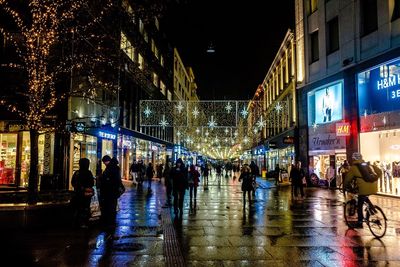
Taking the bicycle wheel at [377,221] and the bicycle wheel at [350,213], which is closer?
the bicycle wheel at [377,221]

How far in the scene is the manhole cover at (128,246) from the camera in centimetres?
843

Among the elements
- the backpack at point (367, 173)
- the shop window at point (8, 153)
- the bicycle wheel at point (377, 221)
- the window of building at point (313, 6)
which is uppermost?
the window of building at point (313, 6)

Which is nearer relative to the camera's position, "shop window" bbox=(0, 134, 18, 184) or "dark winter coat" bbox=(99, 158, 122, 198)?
"dark winter coat" bbox=(99, 158, 122, 198)

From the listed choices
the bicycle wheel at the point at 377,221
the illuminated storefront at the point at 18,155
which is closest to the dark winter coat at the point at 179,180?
the bicycle wheel at the point at 377,221

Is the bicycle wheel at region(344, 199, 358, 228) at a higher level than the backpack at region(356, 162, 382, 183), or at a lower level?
lower

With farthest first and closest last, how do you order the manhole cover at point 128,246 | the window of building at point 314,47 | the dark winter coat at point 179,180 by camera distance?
the window of building at point 314,47 → the dark winter coat at point 179,180 → the manhole cover at point 128,246

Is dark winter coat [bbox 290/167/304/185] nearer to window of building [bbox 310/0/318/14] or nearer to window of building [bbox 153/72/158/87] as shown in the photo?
window of building [bbox 310/0/318/14]

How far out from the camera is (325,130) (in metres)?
27.1

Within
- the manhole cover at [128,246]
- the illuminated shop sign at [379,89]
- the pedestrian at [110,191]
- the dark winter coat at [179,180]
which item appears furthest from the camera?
the illuminated shop sign at [379,89]

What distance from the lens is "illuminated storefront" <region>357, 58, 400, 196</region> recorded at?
19453mm

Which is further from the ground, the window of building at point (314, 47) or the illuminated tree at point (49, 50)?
the window of building at point (314, 47)

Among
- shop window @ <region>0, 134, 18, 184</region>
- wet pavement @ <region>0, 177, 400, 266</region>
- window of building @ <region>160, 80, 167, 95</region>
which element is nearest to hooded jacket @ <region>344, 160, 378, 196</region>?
wet pavement @ <region>0, 177, 400, 266</region>

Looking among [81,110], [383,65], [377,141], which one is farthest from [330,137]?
[81,110]

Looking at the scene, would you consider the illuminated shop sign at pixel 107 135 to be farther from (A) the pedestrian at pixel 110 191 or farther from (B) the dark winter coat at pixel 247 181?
(A) the pedestrian at pixel 110 191
